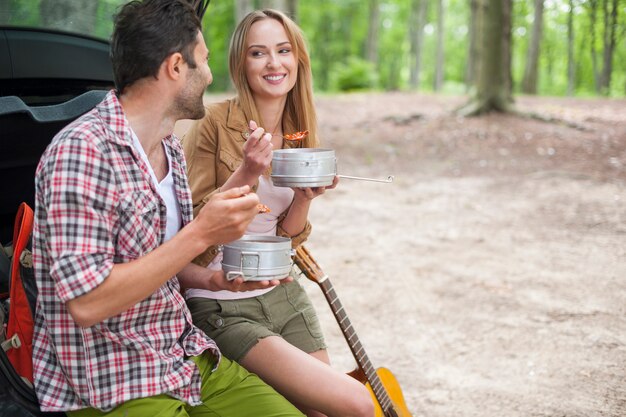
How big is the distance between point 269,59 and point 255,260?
116 cm

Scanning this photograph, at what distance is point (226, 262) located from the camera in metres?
2.06

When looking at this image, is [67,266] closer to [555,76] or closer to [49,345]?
[49,345]

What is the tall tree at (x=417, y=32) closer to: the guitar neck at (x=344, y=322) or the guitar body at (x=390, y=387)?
the guitar body at (x=390, y=387)

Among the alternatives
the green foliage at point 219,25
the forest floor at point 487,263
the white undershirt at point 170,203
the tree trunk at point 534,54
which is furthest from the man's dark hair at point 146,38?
the green foliage at point 219,25

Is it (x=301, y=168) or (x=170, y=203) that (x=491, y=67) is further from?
(x=170, y=203)

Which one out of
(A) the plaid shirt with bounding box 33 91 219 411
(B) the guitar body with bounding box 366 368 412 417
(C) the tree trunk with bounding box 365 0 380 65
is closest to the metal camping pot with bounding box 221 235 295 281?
(A) the plaid shirt with bounding box 33 91 219 411

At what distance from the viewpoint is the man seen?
1.68 m

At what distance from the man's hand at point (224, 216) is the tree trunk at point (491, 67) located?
430 inches

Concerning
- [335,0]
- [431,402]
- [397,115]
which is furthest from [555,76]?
[431,402]

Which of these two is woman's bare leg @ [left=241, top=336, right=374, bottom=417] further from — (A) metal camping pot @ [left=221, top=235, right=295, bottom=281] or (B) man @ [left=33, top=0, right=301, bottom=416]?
(A) metal camping pot @ [left=221, top=235, right=295, bottom=281]

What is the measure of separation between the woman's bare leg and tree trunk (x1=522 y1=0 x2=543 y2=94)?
1944 cm

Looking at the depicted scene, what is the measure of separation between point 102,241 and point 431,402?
2560 millimetres

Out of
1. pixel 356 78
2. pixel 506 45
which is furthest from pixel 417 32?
pixel 506 45

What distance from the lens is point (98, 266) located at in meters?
1.67
